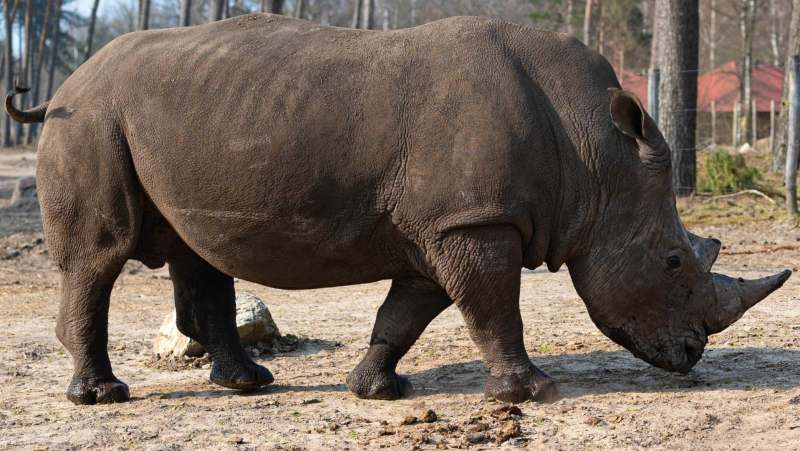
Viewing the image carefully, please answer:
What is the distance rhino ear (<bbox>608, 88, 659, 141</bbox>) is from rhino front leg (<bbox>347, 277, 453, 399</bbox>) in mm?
1294

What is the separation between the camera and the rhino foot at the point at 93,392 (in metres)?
5.55

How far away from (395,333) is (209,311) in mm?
1263

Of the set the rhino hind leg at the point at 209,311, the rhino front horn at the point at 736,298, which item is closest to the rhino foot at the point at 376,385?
the rhino hind leg at the point at 209,311

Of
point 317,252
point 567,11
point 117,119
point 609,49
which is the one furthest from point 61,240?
point 609,49

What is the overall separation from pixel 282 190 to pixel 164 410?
4.46 feet

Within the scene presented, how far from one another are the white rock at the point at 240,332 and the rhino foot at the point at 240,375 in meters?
0.81

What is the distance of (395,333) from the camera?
18.0ft

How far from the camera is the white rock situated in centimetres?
670

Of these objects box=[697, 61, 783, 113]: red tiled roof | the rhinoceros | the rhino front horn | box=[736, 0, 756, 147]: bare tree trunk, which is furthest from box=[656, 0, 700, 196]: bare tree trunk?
box=[697, 61, 783, 113]: red tiled roof

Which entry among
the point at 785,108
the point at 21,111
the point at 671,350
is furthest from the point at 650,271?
the point at 785,108

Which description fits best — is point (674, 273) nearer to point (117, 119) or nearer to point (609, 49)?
point (117, 119)

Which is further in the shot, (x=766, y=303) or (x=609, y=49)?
(x=609, y=49)

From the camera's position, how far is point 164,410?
5293mm

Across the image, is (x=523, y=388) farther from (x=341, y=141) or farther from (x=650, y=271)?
(x=341, y=141)
